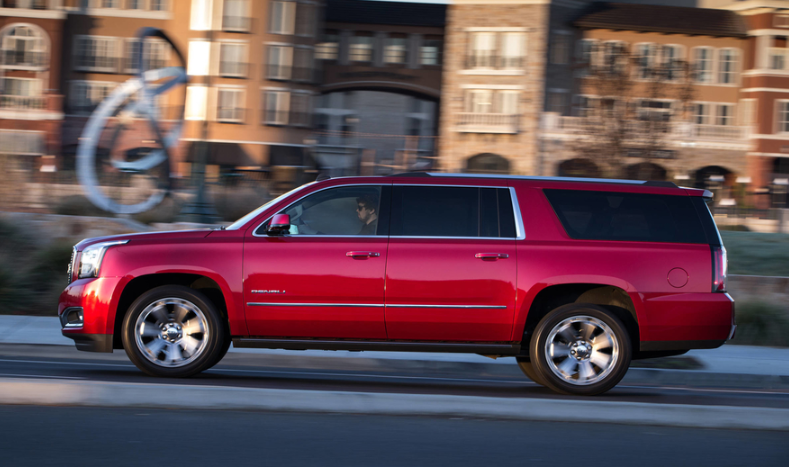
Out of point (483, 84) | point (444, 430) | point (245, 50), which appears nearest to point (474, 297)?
point (444, 430)

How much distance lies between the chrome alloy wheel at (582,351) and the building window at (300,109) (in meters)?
48.6

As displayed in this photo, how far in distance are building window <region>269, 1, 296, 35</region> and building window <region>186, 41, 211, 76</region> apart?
4010 millimetres

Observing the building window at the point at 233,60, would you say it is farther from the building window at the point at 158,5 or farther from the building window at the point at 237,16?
the building window at the point at 158,5

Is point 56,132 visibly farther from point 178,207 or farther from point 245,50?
point 178,207

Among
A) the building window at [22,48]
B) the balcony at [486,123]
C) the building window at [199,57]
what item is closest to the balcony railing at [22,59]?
the building window at [22,48]

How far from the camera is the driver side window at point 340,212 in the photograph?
277 inches

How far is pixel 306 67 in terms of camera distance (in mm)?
54781

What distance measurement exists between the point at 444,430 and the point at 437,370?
3.40 metres

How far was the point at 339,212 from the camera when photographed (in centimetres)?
710

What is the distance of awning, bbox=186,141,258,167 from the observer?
5309cm

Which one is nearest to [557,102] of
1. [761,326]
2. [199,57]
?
Answer: [199,57]

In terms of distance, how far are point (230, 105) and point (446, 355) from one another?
1815 inches

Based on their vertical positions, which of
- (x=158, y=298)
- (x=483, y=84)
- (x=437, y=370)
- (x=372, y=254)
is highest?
(x=483, y=84)

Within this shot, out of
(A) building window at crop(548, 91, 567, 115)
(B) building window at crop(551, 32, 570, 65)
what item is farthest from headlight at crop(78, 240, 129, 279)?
(B) building window at crop(551, 32, 570, 65)
